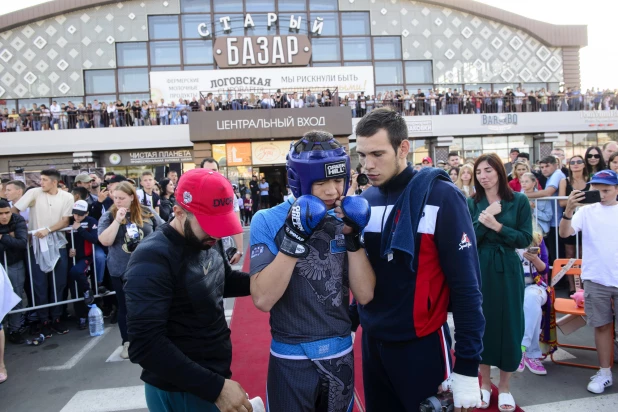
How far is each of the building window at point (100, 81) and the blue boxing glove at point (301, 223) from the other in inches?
1089

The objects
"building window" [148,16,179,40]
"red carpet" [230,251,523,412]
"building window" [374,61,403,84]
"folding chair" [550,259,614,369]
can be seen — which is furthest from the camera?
"building window" [374,61,403,84]

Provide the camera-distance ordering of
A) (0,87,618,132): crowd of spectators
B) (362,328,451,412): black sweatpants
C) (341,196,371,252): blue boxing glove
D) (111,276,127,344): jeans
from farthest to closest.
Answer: (0,87,618,132): crowd of spectators < (111,276,127,344): jeans < (362,328,451,412): black sweatpants < (341,196,371,252): blue boxing glove

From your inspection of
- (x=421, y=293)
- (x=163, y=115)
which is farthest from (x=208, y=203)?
(x=163, y=115)

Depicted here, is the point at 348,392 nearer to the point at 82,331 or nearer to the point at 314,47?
the point at 82,331

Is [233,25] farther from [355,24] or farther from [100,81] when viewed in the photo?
[100,81]

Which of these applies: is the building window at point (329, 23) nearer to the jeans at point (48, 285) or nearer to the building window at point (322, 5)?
the building window at point (322, 5)

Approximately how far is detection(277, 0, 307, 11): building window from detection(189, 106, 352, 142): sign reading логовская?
9.97 meters

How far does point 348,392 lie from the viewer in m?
2.05

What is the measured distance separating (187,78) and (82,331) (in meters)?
21.7

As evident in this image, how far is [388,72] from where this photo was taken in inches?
1069

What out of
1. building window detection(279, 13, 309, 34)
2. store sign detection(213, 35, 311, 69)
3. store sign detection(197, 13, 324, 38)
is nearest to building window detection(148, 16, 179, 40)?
store sign detection(197, 13, 324, 38)

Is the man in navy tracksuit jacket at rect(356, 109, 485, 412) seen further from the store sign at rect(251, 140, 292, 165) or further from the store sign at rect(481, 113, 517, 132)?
the store sign at rect(481, 113, 517, 132)

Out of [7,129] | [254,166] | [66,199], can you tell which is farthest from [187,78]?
[66,199]

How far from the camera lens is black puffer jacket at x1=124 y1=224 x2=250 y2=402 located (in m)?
1.76
